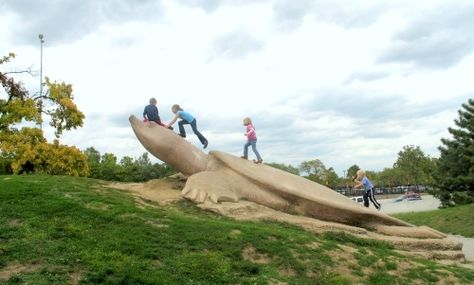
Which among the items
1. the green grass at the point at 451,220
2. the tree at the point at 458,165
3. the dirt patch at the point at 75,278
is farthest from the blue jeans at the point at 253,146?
the tree at the point at 458,165

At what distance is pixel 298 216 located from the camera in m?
14.0

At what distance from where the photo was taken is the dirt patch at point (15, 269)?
8.36 m

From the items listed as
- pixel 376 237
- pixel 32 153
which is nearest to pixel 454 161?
pixel 376 237

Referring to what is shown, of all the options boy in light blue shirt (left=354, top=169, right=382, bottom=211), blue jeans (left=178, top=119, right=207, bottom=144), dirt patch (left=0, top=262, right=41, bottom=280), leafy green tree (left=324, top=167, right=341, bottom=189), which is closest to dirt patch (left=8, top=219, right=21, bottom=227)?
dirt patch (left=0, top=262, right=41, bottom=280)

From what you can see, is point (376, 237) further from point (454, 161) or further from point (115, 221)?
point (454, 161)

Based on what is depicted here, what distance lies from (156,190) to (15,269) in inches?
260

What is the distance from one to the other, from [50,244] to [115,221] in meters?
1.67

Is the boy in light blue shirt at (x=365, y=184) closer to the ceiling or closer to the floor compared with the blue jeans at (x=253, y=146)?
closer to the floor

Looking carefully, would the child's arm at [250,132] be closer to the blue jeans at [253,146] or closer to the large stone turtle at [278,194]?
the blue jeans at [253,146]

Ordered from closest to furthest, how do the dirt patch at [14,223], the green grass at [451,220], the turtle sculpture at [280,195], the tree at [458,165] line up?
1. the dirt patch at [14,223]
2. the turtle sculpture at [280,195]
3. the green grass at [451,220]
4. the tree at [458,165]

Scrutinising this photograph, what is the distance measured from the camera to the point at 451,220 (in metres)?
25.3

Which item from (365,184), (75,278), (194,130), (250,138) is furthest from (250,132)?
(75,278)

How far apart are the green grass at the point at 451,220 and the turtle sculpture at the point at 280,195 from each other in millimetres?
9517

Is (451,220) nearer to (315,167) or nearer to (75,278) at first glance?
(75,278)
